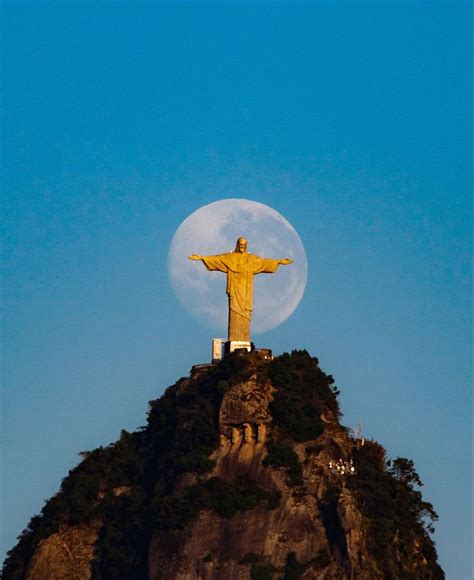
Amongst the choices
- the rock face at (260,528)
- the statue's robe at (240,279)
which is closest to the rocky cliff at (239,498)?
the rock face at (260,528)

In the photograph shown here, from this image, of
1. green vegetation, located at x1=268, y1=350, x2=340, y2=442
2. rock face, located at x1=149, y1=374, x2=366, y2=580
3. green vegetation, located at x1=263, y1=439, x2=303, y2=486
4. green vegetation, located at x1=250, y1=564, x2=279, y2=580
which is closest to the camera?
green vegetation, located at x1=250, y1=564, x2=279, y2=580

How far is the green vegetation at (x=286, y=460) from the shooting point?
425 feet

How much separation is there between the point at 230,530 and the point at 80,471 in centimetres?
1338

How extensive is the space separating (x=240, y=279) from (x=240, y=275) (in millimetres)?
251

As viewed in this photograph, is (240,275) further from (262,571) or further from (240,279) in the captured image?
(262,571)

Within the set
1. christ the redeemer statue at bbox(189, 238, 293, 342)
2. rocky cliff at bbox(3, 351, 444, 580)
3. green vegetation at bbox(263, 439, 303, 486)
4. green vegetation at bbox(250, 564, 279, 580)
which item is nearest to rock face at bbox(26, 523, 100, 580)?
rocky cliff at bbox(3, 351, 444, 580)

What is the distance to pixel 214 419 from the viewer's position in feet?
438

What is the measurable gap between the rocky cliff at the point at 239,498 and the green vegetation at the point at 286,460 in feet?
0.24

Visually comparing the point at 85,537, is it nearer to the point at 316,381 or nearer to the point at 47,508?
the point at 47,508

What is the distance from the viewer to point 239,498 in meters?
129

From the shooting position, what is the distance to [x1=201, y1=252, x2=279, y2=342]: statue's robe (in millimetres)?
135500

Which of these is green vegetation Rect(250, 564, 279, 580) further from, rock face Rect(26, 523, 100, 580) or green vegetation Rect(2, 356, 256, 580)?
rock face Rect(26, 523, 100, 580)

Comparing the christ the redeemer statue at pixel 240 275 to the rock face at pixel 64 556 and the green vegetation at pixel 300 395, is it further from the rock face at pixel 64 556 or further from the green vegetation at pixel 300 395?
the rock face at pixel 64 556

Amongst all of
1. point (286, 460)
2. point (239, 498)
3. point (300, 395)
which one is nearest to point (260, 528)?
point (239, 498)
